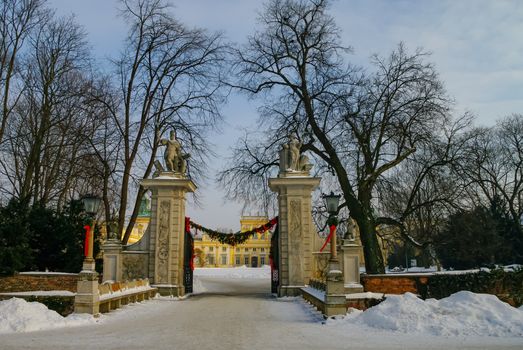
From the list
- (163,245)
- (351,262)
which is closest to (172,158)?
(163,245)

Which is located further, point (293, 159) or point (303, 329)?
point (293, 159)

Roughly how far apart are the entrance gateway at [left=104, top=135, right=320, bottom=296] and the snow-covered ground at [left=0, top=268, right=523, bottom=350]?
6945 millimetres

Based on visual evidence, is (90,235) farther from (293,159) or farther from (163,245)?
(293,159)

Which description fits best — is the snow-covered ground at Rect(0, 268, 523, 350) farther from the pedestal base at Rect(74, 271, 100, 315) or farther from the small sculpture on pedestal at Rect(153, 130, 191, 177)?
the small sculpture on pedestal at Rect(153, 130, 191, 177)

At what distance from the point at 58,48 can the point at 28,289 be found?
1183 centimetres

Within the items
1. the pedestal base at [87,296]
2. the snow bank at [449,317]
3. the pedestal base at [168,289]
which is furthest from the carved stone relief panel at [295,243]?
the pedestal base at [87,296]

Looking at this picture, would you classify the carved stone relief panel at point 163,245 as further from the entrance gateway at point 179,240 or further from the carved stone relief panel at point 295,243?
the carved stone relief panel at point 295,243

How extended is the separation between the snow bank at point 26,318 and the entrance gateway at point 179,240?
827cm

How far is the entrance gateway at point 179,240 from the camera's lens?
20.4m

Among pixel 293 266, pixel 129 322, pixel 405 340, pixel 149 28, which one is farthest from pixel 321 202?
pixel 405 340

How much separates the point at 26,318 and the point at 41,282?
8.07 m

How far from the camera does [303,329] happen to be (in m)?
11.0

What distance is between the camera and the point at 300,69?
24.7 m

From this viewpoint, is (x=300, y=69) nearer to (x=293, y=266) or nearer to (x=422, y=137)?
(x=422, y=137)
